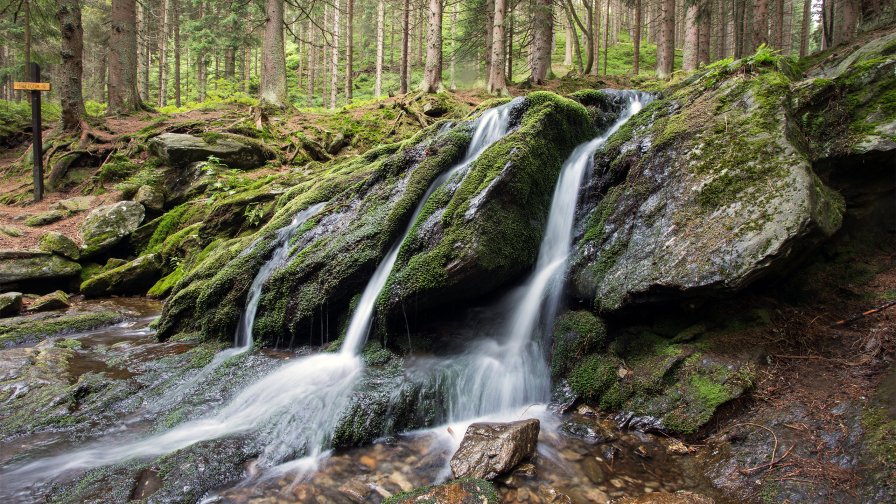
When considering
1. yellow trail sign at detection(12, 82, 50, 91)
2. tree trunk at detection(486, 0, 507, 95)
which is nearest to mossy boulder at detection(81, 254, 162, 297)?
yellow trail sign at detection(12, 82, 50, 91)

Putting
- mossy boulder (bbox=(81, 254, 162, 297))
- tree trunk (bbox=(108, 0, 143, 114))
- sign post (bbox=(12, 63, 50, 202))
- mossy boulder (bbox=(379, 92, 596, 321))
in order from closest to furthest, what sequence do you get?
mossy boulder (bbox=(379, 92, 596, 321)) < mossy boulder (bbox=(81, 254, 162, 297)) < sign post (bbox=(12, 63, 50, 202)) < tree trunk (bbox=(108, 0, 143, 114))

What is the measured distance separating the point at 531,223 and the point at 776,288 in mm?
2529

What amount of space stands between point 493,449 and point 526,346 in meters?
1.58

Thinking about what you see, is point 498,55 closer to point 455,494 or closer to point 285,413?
point 285,413

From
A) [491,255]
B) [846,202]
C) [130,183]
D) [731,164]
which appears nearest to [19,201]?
[130,183]

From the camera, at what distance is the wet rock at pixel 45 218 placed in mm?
10823

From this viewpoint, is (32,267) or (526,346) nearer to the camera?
(526,346)

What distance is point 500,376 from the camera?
4477 mm

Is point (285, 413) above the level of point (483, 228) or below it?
below

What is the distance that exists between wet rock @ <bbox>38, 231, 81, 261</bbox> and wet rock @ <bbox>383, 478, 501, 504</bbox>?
31.6 ft

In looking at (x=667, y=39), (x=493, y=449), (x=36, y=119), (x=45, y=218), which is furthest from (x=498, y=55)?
(x=45, y=218)

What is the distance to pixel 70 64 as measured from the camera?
1334 cm

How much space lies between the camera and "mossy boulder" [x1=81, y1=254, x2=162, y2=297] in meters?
8.62

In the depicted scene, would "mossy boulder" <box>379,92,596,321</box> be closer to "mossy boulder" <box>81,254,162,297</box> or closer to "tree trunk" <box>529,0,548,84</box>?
"mossy boulder" <box>81,254,162,297</box>
